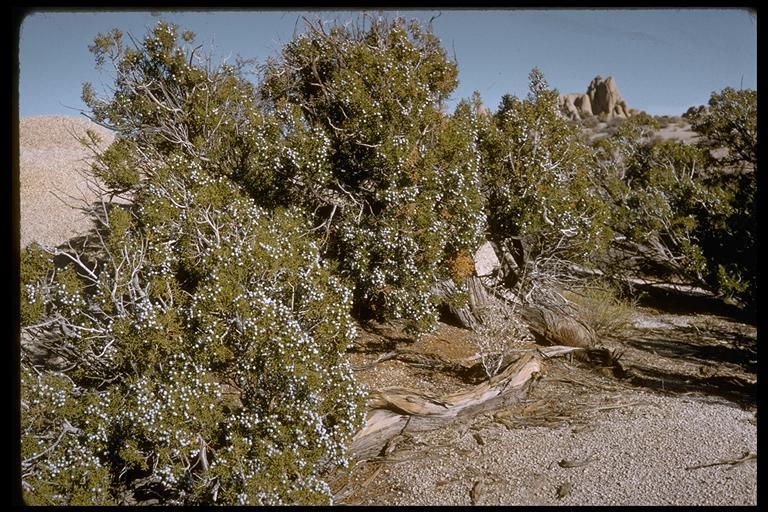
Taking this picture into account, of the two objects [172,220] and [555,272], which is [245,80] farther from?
[555,272]

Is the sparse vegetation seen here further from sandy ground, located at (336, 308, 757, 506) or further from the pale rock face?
the pale rock face

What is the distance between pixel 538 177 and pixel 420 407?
506cm

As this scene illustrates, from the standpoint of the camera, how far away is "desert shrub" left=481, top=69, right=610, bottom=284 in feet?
32.6

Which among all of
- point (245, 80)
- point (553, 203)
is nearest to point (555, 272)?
point (553, 203)

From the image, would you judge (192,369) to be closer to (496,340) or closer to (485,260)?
(496,340)

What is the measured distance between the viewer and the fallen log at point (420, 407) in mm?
7000

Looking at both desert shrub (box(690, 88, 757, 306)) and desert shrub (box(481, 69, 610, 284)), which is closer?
desert shrub (box(690, 88, 757, 306))

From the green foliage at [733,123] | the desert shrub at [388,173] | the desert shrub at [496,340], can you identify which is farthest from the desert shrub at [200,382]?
the green foliage at [733,123]

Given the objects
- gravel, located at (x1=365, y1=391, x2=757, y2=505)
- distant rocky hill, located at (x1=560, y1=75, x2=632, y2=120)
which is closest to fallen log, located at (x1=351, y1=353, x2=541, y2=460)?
gravel, located at (x1=365, y1=391, x2=757, y2=505)

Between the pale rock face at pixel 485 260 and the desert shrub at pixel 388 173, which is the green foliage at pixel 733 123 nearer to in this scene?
the pale rock face at pixel 485 260

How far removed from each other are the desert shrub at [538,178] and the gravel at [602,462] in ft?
12.6

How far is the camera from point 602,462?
600cm

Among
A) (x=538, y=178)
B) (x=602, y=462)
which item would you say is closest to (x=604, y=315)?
(x=538, y=178)

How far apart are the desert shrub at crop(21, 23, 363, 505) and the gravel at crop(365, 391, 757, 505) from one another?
4.19 feet
